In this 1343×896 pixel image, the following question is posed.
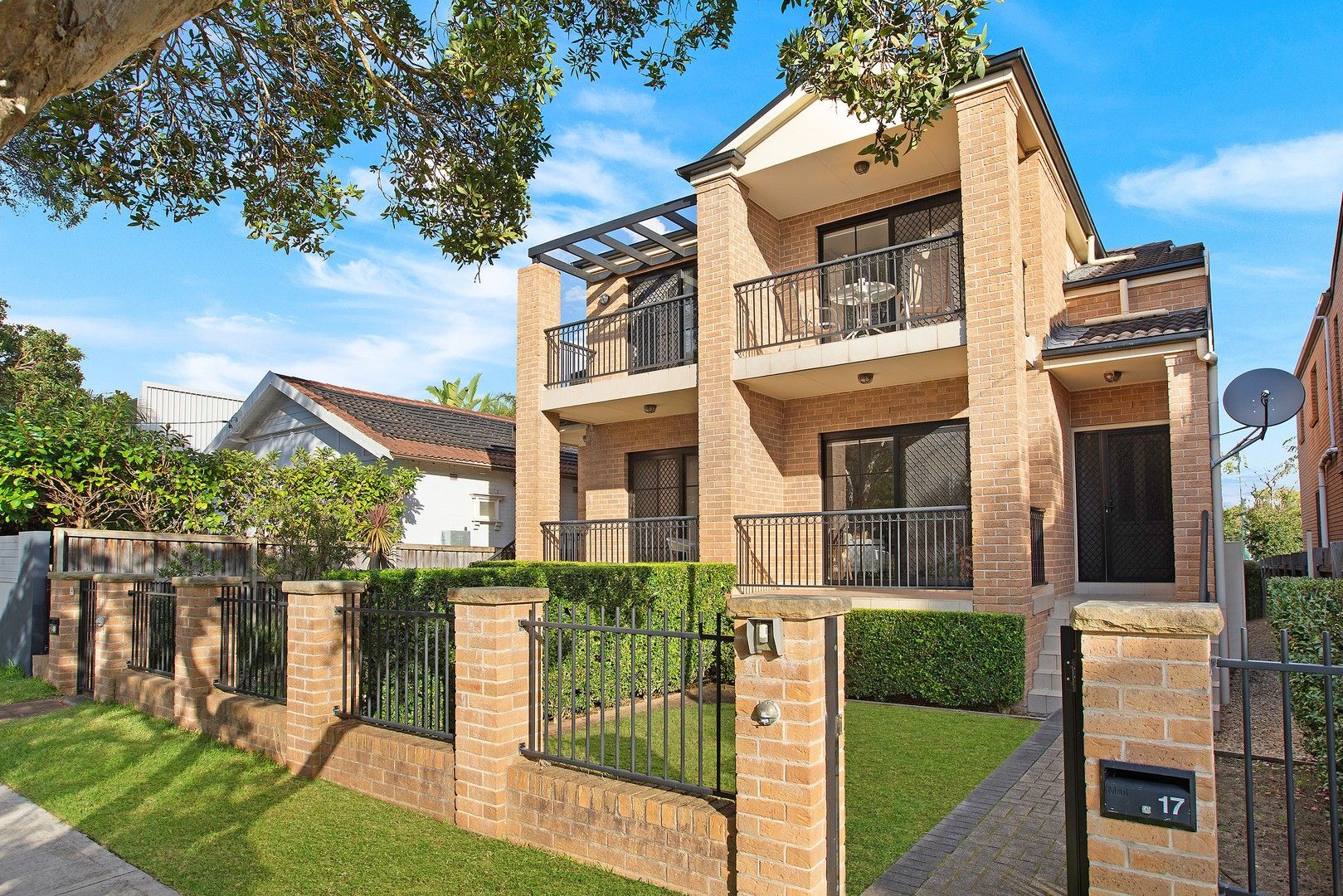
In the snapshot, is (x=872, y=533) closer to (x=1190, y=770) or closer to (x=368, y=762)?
(x=368, y=762)

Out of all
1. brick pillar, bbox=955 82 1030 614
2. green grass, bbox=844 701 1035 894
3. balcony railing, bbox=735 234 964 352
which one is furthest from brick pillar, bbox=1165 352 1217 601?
green grass, bbox=844 701 1035 894

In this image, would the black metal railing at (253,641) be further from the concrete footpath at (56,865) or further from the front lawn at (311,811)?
the concrete footpath at (56,865)

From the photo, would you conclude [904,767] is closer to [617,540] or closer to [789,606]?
[789,606]

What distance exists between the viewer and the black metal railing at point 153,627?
8.80 metres

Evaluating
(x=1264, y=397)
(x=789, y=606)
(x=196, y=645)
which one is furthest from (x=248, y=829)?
(x=1264, y=397)

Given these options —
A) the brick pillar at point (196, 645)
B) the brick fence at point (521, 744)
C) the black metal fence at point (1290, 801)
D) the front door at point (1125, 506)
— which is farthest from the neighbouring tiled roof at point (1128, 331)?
the brick pillar at point (196, 645)

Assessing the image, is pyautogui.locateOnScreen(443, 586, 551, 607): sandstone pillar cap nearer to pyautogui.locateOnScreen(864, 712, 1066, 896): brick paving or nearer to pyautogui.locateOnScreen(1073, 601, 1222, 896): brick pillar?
pyautogui.locateOnScreen(864, 712, 1066, 896): brick paving

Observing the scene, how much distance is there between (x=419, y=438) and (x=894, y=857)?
14.5 m

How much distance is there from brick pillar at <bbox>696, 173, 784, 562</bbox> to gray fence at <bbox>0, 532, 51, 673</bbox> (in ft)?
29.8

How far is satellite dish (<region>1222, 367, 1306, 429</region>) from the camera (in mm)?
8023

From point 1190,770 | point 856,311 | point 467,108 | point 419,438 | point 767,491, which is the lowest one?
point 1190,770

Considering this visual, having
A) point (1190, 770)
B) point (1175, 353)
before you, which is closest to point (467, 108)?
point (1190, 770)

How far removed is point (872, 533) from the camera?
39.2ft

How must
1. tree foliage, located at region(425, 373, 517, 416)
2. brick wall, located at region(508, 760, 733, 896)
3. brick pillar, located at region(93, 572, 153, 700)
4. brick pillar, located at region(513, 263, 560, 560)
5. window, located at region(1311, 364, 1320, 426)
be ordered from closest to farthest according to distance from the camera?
brick wall, located at region(508, 760, 733, 896) → brick pillar, located at region(93, 572, 153, 700) → brick pillar, located at region(513, 263, 560, 560) → window, located at region(1311, 364, 1320, 426) → tree foliage, located at region(425, 373, 517, 416)
